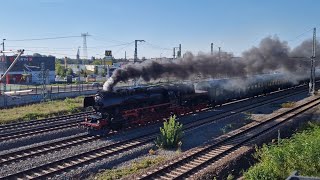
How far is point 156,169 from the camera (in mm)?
13242

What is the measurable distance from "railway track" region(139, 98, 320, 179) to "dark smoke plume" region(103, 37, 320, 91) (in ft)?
21.1

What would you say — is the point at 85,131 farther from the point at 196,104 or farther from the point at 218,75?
the point at 218,75

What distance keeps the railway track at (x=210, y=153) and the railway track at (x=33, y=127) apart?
389 inches

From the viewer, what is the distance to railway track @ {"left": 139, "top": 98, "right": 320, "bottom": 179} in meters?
13.0

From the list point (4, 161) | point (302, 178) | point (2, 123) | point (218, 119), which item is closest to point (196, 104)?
point (218, 119)

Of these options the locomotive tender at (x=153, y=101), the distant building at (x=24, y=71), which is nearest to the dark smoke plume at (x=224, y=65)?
the locomotive tender at (x=153, y=101)

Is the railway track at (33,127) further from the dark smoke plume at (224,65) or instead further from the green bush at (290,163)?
the green bush at (290,163)

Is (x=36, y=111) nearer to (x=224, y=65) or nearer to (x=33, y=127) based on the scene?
(x=33, y=127)

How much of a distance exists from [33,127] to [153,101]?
7.85 m

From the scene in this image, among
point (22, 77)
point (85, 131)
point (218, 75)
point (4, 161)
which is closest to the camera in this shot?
point (4, 161)

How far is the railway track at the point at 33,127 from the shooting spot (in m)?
20.0

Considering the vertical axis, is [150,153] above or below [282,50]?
below

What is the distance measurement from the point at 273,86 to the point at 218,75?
13.4 m

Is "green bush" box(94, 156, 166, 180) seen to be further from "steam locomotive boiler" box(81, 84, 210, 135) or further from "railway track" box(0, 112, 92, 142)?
"railway track" box(0, 112, 92, 142)
